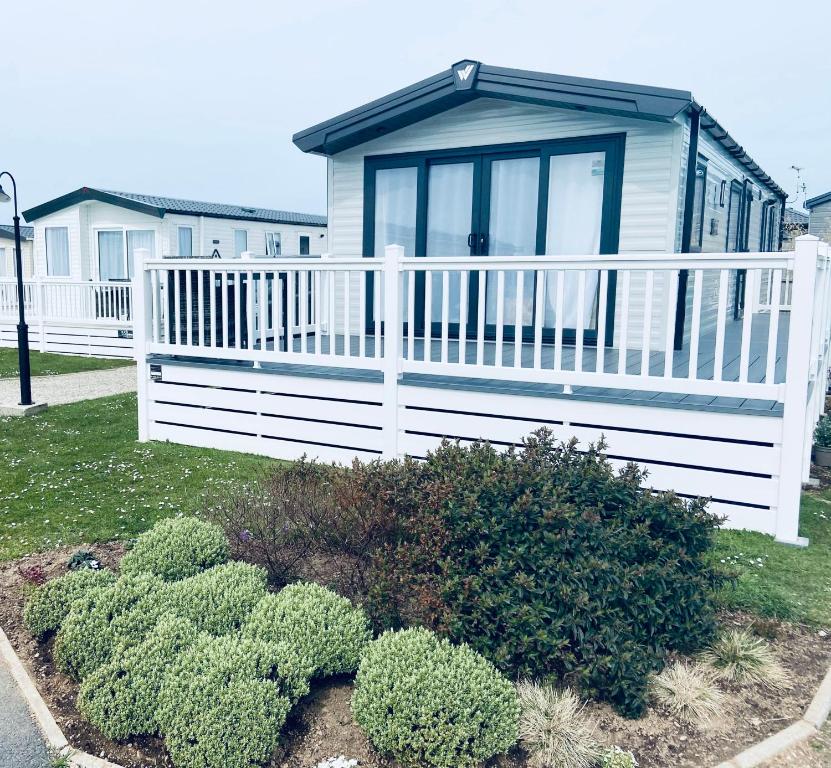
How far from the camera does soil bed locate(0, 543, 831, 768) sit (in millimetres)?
2553

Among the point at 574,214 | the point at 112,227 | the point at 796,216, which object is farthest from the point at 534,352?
the point at 796,216

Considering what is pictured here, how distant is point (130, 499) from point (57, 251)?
16.9 meters

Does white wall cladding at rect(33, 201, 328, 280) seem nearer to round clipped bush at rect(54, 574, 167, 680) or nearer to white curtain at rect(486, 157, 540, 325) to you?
white curtain at rect(486, 157, 540, 325)

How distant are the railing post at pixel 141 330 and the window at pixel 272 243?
48.5ft

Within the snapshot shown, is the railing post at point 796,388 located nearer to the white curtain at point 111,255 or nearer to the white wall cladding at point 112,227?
the white wall cladding at point 112,227

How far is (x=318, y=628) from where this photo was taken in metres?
2.94

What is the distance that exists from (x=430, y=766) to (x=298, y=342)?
650 cm

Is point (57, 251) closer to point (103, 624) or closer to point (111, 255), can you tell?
point (111, 255)

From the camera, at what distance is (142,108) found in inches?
1043

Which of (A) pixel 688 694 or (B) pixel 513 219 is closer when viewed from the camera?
(A) pixel 688 694

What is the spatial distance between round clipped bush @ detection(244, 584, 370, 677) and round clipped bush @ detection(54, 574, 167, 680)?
43 centimetres

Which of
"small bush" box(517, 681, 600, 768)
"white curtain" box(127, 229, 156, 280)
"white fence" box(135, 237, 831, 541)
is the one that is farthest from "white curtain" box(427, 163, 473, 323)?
"white curtain" box(127, 229, 156, 280)

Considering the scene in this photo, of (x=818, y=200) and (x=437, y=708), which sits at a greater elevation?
(x=818, y=200)

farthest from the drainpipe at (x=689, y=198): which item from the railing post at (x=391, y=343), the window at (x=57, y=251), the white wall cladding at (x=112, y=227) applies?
the window at (x=57, y=251)
